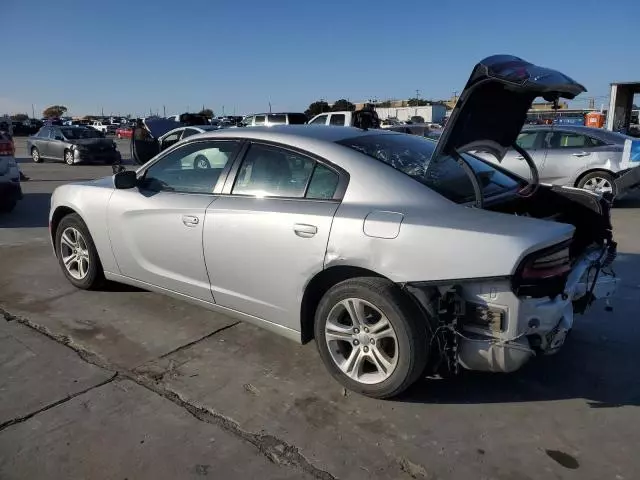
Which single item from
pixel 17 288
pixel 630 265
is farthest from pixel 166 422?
pixel 630 265

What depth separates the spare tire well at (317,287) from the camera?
2930 mm

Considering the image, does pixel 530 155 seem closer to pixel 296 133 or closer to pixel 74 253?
pixel 296 133

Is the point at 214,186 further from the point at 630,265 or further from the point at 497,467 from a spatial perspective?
the point at 630,265

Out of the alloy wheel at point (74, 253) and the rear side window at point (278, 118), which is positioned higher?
the rear side window at point (278, 118)

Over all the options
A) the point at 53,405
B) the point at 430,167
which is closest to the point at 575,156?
the point at 430,167

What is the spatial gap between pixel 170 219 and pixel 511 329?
241 cm

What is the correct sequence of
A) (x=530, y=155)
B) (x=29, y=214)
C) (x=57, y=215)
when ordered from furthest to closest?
(x=530, y=155)
(x=29, y=214)
(x=57, y=215)

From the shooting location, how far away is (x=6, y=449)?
8.32 ft

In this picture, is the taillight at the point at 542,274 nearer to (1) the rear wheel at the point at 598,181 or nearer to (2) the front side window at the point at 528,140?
(1) the rear wheel at the point at 598,181

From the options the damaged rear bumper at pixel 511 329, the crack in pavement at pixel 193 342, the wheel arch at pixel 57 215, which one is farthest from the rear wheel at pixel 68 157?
the damaged rear bumper at pixel 511 329

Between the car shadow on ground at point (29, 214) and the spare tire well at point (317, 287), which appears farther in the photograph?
the car shadow on ground at point (29, 214)

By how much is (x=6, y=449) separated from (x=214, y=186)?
6.37 feet

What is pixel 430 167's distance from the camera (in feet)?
10.2

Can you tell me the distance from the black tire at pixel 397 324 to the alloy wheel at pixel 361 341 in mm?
32
